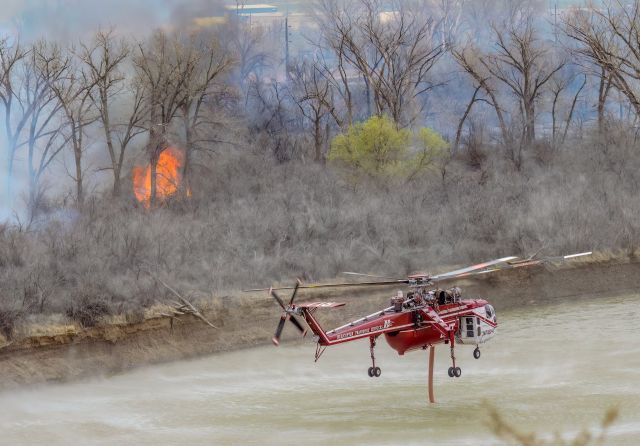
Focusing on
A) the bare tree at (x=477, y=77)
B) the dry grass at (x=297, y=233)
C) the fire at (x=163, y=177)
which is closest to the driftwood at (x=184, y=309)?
the dry grass at (x=297, y=233)

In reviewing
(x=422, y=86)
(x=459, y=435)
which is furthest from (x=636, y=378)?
(x=422, y=86)

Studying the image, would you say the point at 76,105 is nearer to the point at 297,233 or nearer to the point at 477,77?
the point at 477,77

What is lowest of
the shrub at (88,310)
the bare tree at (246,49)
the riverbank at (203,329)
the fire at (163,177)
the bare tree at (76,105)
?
the riverbank at (203,329)

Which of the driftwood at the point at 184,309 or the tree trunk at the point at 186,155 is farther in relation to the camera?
the tree trunk at the point at 186,155

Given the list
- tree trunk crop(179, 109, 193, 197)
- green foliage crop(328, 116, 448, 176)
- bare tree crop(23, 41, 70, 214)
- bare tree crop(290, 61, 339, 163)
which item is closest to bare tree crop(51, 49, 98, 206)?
bare tree crop(23, 41, 70, 214)

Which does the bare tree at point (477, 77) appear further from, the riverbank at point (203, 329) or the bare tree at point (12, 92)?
the riverbank at point (203, 329)

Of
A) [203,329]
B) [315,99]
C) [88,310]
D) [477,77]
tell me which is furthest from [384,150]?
[88,310]

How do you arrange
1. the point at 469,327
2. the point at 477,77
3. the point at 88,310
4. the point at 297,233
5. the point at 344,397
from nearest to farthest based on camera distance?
the point at 469,327, the point at 344,397, the point at 88,310, the point at 297,233, the point at 477,77

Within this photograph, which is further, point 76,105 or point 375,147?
point 76,105
